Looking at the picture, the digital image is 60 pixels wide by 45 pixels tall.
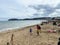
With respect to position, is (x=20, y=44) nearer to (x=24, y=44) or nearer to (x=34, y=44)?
(x=24, y=44)

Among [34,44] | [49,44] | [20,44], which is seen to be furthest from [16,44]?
[49,44]

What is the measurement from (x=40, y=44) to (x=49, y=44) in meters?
0.86

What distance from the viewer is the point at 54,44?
15203 mm

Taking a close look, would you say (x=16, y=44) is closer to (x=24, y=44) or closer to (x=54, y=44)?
(x=24, y=44)

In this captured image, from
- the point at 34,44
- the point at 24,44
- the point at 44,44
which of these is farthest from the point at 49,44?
the point at 24,44

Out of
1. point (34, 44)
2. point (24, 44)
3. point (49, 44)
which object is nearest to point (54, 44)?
point (49, 44)

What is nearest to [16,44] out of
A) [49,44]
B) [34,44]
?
[34,44]

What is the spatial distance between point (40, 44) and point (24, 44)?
5.27 feet

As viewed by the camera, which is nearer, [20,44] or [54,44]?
[54,44]

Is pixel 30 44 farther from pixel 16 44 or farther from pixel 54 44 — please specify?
pixel 54 44

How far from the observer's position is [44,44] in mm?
15742

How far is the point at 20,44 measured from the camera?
53.2 ft

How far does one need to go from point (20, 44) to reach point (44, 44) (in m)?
2.38

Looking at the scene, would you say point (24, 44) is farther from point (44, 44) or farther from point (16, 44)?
point (44, 44)
